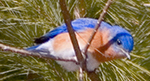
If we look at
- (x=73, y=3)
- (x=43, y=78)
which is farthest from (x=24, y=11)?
(x=43, y=78)

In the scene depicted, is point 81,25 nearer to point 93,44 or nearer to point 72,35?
point 93,44

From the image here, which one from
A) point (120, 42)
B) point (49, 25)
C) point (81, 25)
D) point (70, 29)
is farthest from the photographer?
point (49, 25)

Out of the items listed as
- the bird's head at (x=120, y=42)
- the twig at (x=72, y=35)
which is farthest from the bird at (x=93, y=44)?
the twig at (x=72, y=35)

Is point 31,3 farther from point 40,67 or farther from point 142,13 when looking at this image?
point 142,13

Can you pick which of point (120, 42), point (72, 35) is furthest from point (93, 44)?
point (72, 35)

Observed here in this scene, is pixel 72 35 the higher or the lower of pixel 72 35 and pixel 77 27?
the higher

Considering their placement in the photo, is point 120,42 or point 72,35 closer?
point 72,35

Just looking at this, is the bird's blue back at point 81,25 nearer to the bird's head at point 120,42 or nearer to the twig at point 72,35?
the bird's head at point 120,42

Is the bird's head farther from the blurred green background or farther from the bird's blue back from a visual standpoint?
the blurred green background

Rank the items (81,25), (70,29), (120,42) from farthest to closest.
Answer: (81,25) < (120,42) < (70,29)
